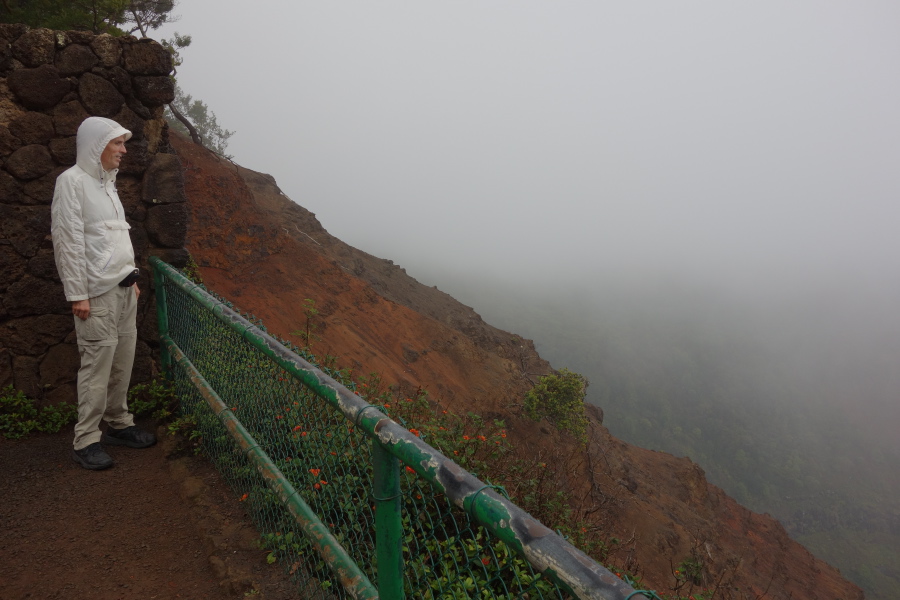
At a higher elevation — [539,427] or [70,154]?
[70,154]

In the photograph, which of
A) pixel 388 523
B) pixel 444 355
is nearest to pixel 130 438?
pixel 388 523

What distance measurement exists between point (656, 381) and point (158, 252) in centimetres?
8707

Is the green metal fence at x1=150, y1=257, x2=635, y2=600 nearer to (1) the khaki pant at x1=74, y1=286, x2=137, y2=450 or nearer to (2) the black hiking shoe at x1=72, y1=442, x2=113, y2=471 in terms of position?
(1) the khaki pant at x1=74, y1=286, x2=137, y2=450

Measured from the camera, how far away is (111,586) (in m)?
2.60

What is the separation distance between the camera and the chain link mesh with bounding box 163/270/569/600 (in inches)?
90.0

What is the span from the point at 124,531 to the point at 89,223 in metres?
1.77

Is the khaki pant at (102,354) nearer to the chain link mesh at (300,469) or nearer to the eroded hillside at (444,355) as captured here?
the chain link mesh at (300,469)

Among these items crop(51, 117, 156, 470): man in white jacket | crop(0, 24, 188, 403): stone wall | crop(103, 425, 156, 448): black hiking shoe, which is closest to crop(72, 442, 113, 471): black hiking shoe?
crop(51, 117, 156, 470): man in white jacket

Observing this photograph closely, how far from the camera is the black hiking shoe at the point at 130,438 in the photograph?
371cm

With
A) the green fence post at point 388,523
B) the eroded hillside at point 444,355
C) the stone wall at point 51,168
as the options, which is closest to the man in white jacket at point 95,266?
the stone wall at point 51,168

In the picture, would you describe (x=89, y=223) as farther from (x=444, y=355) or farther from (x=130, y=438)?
(x=444, y=355)

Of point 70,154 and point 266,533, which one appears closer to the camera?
point 266,533

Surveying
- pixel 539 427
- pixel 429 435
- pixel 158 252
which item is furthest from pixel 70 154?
pixel 539 427

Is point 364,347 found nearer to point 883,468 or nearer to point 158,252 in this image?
point 158,252
